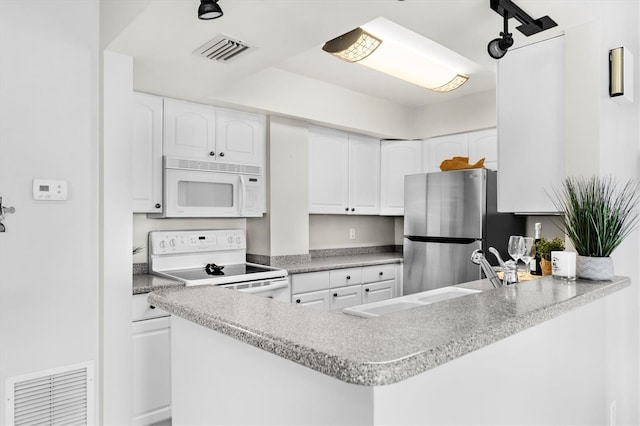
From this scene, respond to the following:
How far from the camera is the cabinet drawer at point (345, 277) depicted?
143 inches

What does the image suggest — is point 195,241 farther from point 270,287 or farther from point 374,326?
point 374,326

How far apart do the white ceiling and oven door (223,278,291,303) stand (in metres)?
1.36

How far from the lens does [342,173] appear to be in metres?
4.22

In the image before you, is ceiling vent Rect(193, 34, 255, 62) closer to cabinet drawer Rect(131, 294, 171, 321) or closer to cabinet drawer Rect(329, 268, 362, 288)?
cabinet drawer Rect(131, 294, 171, 321)

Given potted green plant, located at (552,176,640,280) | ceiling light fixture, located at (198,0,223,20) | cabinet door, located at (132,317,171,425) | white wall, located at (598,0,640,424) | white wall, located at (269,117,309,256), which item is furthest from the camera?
white wall, located at (269,117,309,256)

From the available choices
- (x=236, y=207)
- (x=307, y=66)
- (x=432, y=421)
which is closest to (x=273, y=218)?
(x=236, y=207)

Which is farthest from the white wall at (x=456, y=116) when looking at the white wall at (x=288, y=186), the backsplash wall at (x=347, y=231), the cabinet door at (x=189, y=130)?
the cabinet door at (x=189, y=130)

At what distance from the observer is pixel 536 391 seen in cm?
131

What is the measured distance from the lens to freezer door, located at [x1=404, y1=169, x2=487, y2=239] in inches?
136

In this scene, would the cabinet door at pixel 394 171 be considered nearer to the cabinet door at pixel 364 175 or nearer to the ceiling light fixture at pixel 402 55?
the cabinet door at pixel 364 175

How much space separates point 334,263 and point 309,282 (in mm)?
411

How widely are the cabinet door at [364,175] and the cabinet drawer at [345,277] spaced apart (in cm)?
73

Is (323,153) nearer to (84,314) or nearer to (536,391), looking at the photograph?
(84,314)

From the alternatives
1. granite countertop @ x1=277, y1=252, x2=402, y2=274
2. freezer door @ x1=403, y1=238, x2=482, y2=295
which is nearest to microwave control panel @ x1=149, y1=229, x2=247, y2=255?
granite countertop @ x1=277, y1=252, x2=402, y2=274
